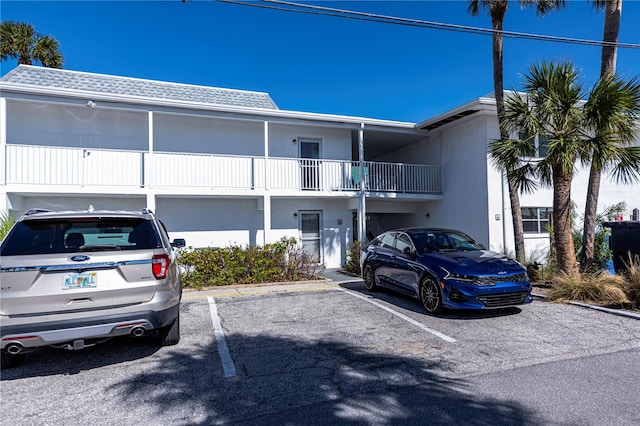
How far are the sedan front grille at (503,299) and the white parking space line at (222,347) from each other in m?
3.99

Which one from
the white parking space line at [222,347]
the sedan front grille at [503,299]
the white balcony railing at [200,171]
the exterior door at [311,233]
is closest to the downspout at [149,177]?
the white balcony railing at [200,171]

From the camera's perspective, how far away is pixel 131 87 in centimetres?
1344

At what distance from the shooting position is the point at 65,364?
14.9 ft

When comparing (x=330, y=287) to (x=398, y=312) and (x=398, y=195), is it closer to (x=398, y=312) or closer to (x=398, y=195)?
(x=398, y=312)

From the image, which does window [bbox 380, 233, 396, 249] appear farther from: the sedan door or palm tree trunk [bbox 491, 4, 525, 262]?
palm tree trunk [bbox 491, 4, 525, 262]

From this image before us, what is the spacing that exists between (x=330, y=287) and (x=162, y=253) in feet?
18.9

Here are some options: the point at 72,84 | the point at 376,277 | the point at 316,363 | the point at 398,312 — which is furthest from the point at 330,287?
the point at 72,84

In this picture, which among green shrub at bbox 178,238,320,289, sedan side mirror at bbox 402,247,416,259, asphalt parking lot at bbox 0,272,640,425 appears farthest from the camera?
green shrub at bbox 178,238,320,289

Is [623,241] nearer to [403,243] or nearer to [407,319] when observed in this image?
[403,243]

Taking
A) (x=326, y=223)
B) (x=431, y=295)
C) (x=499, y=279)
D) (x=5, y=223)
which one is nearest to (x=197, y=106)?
(x=5, y=223)

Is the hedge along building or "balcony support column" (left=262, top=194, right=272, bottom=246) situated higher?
the hedge along building

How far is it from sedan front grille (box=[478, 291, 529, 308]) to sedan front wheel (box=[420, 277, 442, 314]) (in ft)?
2.19

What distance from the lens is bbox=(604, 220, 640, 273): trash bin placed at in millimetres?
8016

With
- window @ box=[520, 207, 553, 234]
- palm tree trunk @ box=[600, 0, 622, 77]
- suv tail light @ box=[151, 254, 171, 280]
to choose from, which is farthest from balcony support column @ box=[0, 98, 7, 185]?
window @ box=[520, 207, 553, 234]
